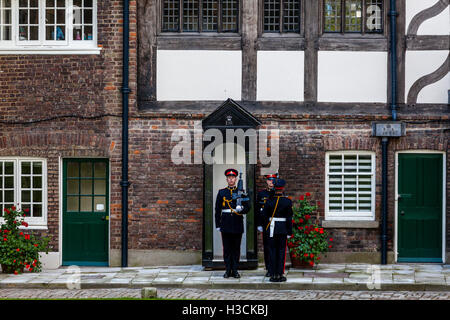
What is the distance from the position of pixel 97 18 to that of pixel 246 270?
6057 mm

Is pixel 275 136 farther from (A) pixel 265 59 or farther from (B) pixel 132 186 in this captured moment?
(B) pixel 132 186

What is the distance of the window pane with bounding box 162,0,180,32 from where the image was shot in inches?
623

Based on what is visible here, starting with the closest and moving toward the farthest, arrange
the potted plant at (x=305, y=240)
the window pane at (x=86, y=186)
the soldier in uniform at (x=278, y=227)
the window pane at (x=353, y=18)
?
the soldier in uniform at (x=278, y=227), the potted plant at (x=305, y=240), the window pane at (x=353, y=18), the window pane at (x=86, y=186)

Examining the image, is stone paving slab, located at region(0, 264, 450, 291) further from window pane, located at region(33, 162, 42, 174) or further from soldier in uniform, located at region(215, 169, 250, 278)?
window pane, located at region(33, 162, 42, 174)

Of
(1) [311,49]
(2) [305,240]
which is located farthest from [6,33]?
(2) [305,240]

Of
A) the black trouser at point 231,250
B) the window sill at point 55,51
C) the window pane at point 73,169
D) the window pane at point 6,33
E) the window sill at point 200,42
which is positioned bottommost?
the black trouser at point 231,250

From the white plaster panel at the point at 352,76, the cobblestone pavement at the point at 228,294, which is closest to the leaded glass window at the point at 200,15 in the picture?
the white plaster panel at the point at 352,76

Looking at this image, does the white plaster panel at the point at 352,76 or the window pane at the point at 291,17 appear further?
the window pane at the point at 291,17

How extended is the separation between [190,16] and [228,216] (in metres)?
4.49

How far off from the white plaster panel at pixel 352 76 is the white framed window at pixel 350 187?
3.93 ft

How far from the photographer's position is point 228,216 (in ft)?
46.6

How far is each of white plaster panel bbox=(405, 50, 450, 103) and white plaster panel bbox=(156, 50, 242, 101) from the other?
355 centimetres

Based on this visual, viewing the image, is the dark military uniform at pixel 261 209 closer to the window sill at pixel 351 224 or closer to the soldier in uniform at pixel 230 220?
the soldier in uniform at pixel 230 220

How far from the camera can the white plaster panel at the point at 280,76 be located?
614 inches
